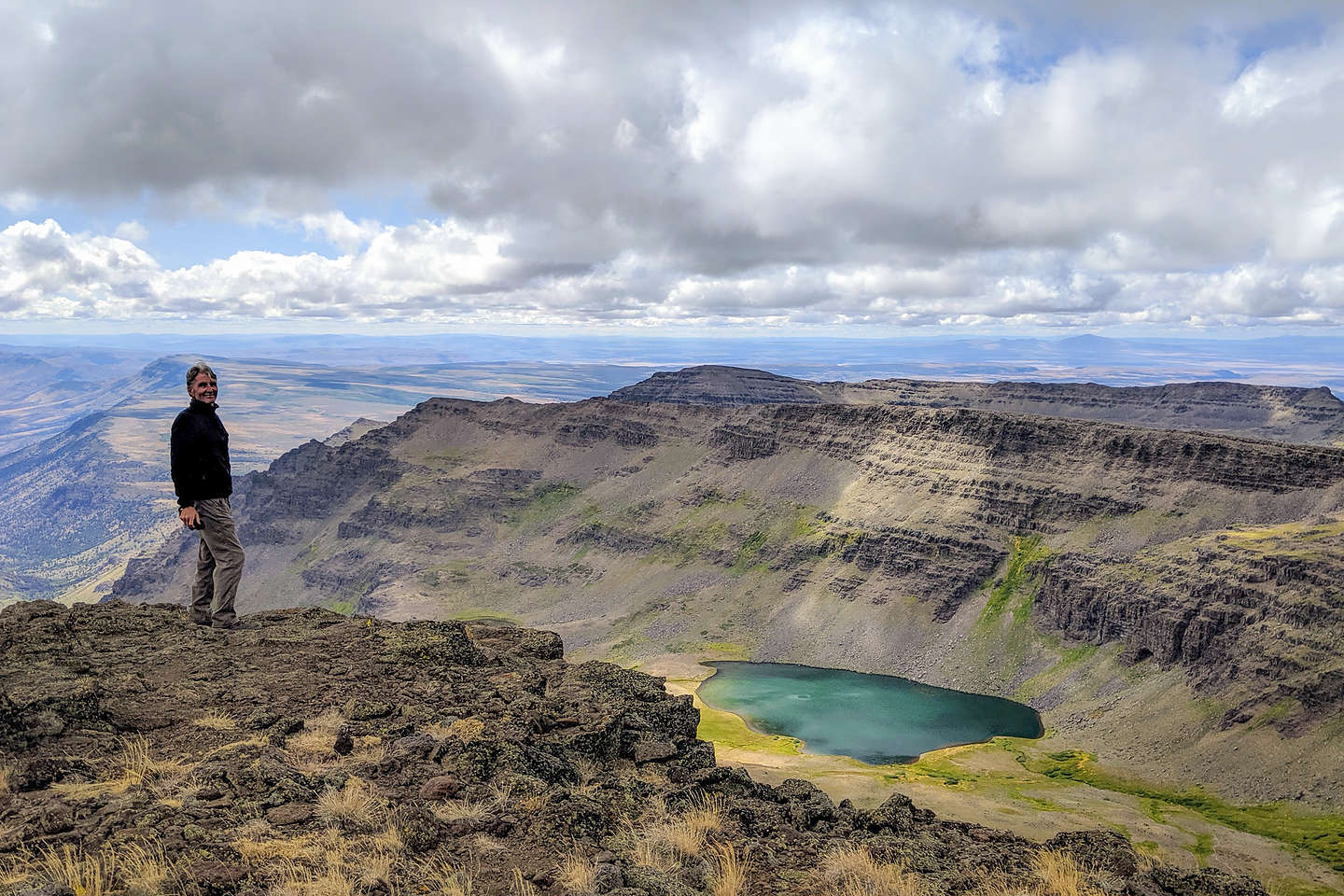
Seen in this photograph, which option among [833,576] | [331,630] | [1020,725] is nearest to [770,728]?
[1020,725]

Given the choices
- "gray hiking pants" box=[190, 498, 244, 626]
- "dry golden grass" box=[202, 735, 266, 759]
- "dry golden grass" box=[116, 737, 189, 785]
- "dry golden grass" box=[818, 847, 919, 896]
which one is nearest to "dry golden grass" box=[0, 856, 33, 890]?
"dry golden grass" box=[116, 737, 189, 785]

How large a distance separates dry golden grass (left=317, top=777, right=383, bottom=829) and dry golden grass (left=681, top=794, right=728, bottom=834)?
470 centimetres

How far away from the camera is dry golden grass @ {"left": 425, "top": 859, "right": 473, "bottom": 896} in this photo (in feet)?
32.9

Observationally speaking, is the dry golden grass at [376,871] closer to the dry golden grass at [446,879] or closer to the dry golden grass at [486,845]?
the dry golden grass at [446,879]

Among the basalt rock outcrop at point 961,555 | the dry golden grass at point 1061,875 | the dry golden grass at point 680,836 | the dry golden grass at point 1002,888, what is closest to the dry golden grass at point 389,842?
the dry golden grass at point 680,836

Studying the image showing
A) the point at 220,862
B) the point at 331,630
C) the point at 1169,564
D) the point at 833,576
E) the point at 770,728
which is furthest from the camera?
the point at 833,576

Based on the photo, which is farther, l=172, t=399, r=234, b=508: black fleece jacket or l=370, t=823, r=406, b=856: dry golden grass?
l=172, t=399, r=234, b=508: black fleece jacket

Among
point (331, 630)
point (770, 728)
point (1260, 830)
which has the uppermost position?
point (331, 630)

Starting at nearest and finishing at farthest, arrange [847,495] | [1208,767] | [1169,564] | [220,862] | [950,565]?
[220,862]
[1208,767]
[1169,564]
[950,565]
[847,495]

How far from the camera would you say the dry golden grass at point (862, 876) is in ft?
37.2

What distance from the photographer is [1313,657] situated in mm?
96000

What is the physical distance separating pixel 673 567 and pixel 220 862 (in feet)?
557

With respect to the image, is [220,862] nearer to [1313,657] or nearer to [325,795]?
[325,795]

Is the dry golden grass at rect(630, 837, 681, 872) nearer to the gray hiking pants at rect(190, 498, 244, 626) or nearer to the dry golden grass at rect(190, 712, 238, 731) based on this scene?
the dry golden grass at rect(190, 712, 238, 731)
